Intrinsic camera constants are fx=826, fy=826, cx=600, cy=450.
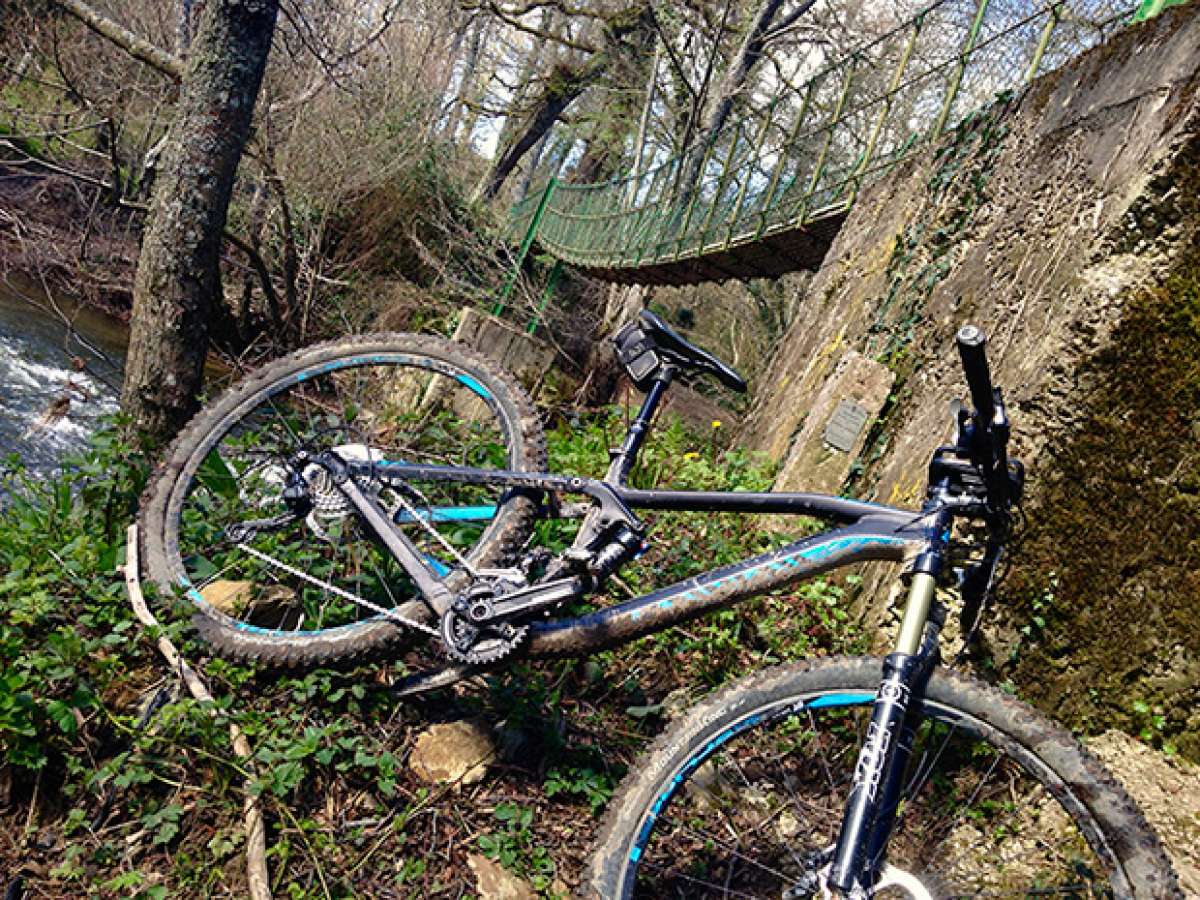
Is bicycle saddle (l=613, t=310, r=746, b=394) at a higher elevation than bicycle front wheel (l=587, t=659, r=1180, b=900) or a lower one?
higher

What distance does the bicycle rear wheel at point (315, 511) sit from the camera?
212 cm

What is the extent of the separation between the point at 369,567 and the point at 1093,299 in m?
2.09

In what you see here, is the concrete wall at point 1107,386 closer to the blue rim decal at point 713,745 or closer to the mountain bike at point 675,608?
the mountain bike at point 675,608

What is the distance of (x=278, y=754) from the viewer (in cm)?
185

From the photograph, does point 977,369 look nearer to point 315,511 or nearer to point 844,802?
point 844,802

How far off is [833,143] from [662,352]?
15.3 ft

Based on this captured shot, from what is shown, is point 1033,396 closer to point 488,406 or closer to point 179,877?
point 488,406

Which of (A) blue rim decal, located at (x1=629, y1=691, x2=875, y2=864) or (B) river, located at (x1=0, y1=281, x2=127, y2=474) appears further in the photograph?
(B) river, located at (x1=0, y1=281, x2=127, y2=474)

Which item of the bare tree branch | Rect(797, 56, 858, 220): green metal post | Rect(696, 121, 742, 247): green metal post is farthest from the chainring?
Rect(696, 121, 742, 247): green metal post

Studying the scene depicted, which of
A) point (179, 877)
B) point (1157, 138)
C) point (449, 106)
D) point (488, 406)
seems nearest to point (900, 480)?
point (1157, 138)

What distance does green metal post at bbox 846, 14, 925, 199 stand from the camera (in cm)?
520

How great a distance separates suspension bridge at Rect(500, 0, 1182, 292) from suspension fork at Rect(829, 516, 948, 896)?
234cm

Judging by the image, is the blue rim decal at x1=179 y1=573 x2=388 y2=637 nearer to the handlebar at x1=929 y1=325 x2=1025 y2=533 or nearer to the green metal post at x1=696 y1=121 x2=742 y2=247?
the handlebar at x1=929 y1=325 x2=1025 y2=533

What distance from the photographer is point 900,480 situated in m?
2.72
